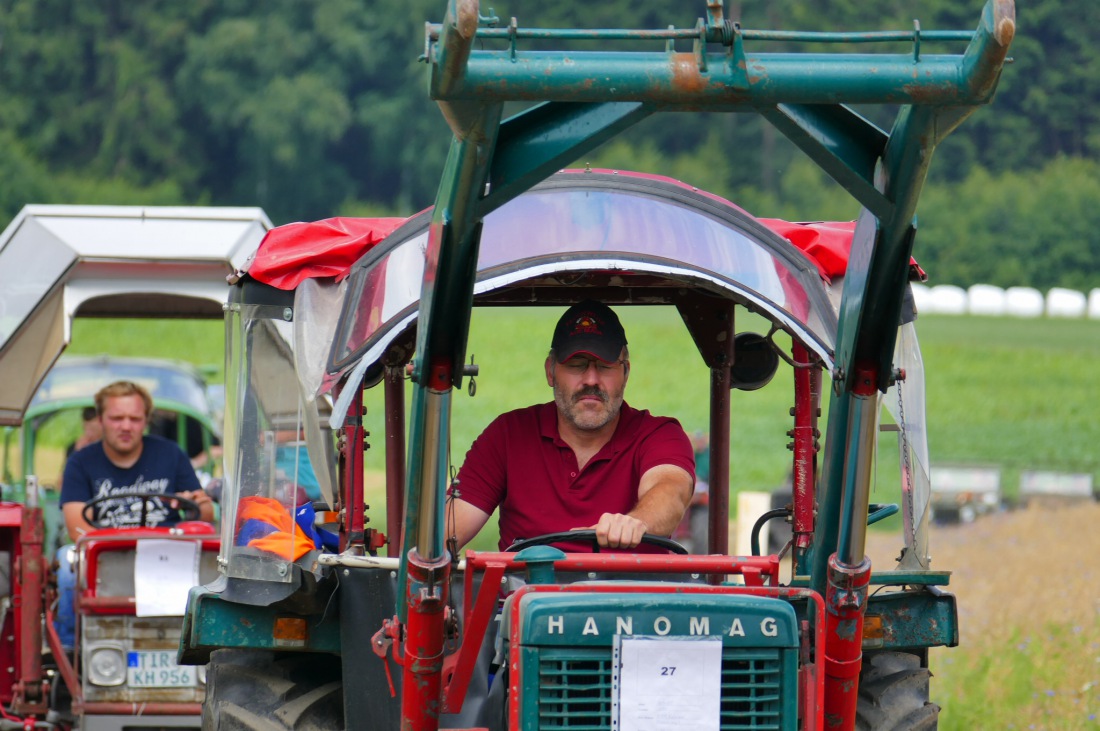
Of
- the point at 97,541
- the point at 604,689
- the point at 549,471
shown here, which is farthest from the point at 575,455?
the point at 97,541

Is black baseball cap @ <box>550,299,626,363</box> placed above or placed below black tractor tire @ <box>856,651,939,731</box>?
above

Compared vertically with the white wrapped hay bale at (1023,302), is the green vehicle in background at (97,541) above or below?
below

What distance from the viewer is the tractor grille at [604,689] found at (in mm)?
4586

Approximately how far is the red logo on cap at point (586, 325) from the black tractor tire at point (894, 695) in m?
1.43

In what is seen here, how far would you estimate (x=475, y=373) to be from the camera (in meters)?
4.84

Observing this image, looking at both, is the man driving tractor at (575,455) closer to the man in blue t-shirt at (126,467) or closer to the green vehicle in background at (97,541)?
the green vehicle in background at (97,541)

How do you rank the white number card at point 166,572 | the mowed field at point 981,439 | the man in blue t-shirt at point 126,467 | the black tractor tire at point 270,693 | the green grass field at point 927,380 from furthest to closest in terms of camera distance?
1. the green grass field at point 927,380
2. the man in blue t-shirt at point 126,467
3. the mowed field at point 981,439
4. the white number card at point 166,572
5. the black tractor tire at point 270,693

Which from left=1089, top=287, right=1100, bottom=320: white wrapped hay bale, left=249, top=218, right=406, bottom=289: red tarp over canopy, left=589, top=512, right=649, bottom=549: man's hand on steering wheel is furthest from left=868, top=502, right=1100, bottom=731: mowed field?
left=1089, top=287, right=1100, bottom=320: white wrapped hay bale

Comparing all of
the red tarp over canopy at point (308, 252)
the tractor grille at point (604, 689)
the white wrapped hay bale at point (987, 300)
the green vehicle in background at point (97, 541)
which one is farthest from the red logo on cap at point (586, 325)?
the white wrapped hay bale at point (987, 300)

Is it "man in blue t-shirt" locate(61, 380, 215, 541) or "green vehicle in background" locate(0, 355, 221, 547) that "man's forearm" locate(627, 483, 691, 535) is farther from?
"green vehicle in background" locate(0, 355, 221, 547)

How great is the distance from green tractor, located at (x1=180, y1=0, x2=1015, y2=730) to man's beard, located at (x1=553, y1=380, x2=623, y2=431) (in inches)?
16.1

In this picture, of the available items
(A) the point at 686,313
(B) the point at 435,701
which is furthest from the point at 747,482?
(B) the point at 435,701

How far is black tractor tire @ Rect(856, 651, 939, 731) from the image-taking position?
5586mm

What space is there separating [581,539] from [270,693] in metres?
1.13
